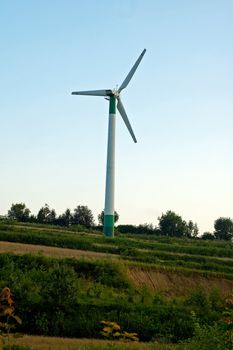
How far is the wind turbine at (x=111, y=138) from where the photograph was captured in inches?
2176

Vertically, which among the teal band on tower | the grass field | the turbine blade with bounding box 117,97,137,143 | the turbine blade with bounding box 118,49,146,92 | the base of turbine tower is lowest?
the grass field

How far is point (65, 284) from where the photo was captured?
24094 millimetres

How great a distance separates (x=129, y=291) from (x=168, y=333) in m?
7.27

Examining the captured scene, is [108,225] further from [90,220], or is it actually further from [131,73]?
[90,220]

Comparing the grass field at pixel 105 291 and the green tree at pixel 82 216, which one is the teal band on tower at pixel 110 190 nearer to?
the grass field at pixel 105 291

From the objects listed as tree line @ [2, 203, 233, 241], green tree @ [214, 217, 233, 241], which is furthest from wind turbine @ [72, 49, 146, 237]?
green tree @ [214, 217, 233, 241]

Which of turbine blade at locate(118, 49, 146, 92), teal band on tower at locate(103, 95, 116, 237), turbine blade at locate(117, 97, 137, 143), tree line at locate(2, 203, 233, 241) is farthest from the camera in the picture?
tree line at locate(2, 203, 233, 241)

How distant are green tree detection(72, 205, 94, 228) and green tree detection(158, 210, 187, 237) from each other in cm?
1645

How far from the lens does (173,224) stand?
424 feet

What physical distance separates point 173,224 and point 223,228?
21.9m

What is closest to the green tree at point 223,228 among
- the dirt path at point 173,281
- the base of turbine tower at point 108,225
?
the base of turbine tower at point 108,225

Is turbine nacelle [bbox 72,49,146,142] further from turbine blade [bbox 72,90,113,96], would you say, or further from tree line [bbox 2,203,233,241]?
tree line [bbox 2,203,233,241]

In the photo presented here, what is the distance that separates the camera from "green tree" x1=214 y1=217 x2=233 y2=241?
141 metres

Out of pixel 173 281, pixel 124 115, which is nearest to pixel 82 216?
pixel 124 115
